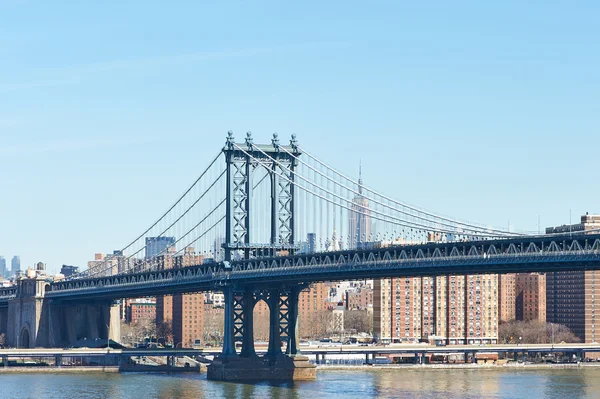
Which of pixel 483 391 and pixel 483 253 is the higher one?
pixel 483 253

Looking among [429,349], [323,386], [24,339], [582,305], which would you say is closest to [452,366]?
[429,349]

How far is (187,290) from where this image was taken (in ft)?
383

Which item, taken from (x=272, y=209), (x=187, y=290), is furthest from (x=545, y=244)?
(x=187, y=290)

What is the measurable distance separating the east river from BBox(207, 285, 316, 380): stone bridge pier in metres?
1.76

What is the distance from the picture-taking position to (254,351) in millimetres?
105688

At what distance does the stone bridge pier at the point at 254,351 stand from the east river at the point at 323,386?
1.76m

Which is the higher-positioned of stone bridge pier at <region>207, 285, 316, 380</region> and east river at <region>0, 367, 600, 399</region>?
stone bridge pier at <region>207, 285, 316, 380</region>

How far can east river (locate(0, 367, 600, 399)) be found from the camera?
9094cm

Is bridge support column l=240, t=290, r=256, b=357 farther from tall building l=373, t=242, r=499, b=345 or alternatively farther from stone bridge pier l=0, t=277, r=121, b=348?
tall building l=373, t=242, r=499, b=345

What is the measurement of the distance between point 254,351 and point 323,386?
8.35 meters

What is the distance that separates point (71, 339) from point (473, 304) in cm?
5096

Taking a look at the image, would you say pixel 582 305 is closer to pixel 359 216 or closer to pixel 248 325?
pixel 359 216

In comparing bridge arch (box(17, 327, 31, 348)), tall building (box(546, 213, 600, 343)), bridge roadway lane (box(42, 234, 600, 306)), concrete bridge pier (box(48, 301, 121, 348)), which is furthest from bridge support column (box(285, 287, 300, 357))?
tall building (box(546, 213, 600, 343))

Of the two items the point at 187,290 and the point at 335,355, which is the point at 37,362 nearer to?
the point at 187,290
